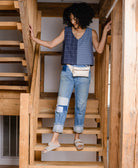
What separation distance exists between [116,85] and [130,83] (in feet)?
1.54

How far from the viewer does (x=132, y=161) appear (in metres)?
1.72

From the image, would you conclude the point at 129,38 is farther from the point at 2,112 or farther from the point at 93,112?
the point at 2,112

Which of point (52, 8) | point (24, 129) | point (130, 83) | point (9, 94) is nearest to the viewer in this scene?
point (130, 83)

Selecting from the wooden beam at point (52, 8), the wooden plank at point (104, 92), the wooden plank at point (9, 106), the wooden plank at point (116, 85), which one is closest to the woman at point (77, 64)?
the wooden plank at point (104, 92)

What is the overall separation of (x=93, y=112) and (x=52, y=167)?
921mm

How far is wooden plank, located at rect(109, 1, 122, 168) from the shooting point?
7.01ft

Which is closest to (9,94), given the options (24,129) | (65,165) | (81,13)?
(24,129)

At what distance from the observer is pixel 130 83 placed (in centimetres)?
167

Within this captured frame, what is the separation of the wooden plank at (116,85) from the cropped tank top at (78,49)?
0.41m

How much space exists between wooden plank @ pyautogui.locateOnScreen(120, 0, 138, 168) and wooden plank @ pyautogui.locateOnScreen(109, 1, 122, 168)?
1.49ft

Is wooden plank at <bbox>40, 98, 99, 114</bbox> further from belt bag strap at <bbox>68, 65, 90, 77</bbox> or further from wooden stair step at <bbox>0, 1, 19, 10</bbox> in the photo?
wooden stair step at <bbox>0, 1, 19, 10</bbox>

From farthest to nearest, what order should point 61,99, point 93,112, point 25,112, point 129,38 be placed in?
point 93,112 → point 61,99 → point 25,112 → point 129,38

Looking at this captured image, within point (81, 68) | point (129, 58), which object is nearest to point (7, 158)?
point (81, 68)

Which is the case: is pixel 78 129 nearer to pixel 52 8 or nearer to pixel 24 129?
pixel 24 129
